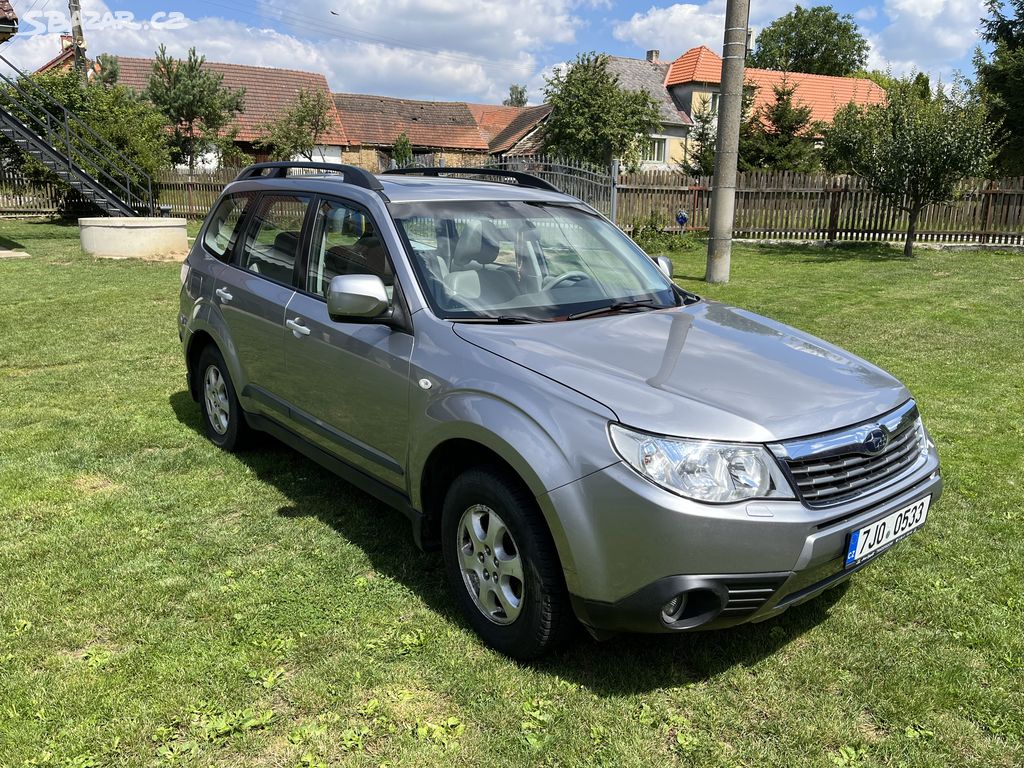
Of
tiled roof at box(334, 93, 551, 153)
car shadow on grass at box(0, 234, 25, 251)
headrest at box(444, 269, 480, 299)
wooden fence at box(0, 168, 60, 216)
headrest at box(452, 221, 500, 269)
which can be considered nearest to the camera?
headrest at box(444, 269, 480, 299)

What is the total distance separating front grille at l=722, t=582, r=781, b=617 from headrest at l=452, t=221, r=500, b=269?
1.92m

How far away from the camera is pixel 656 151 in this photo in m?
47.7

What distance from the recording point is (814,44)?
73.8 m

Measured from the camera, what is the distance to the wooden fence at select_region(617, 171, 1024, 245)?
62.1 ft

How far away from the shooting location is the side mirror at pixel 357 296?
337 cm

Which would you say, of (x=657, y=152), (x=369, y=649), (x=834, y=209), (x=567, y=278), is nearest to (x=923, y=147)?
(x=834, y=209)

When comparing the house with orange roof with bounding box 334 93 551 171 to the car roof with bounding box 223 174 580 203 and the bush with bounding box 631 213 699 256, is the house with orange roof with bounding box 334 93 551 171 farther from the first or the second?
Answer: the car roof with bounding box 223 174 580 203

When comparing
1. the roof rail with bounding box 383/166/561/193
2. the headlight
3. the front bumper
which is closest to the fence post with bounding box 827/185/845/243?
the roof rail with bounding box 383/166/561/193

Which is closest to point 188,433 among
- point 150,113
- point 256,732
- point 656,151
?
point 256,732

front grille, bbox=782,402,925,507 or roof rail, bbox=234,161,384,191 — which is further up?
roof rail, bbox=234,161,384,191

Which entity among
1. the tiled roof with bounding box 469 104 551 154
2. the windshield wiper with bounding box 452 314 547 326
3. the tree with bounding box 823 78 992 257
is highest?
the tiled roof with bounding box 469 104 551 154

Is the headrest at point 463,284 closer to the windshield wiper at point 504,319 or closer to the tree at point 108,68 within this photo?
the windshield wiper at point 504,319

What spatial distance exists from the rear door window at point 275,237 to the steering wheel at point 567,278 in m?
1.45

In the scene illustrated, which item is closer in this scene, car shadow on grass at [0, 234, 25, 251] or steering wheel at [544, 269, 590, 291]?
steering wheel at [544, 269, 590, 291]
